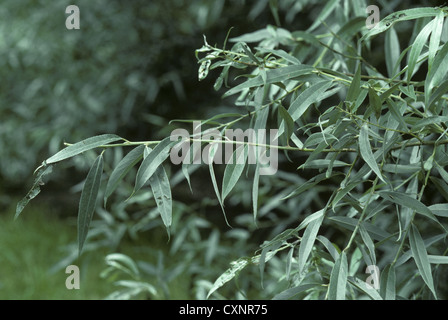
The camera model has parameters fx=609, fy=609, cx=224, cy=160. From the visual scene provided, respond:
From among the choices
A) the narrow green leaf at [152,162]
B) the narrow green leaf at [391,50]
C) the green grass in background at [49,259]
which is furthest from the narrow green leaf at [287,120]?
the green grass in background at [49,259]

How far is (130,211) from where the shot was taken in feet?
10.5

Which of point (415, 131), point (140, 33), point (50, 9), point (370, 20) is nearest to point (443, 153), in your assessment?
point (415, 131)

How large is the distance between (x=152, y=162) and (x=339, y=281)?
29 cm

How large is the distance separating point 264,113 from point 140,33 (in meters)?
1.74

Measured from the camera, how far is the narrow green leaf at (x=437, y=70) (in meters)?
0.80

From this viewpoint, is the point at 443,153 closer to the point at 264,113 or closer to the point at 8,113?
the point at 264,113

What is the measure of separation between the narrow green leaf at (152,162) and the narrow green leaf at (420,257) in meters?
0.36

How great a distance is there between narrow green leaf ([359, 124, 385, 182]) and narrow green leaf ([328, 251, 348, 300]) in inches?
4.6

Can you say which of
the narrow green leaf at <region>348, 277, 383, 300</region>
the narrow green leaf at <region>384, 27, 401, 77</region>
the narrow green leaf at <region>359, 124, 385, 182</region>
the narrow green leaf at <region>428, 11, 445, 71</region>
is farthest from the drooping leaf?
the narrow green leaf at <region>384, 27, 401, 77</region>

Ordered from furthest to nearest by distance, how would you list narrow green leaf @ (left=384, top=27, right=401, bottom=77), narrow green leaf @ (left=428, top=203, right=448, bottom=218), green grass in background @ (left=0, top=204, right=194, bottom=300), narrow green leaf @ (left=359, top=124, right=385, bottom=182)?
1. green grass in background @ (left=0, top=204, right=194, bottom=300)
2. narrow green leaf @ (left=384, top=27, right=401, bottom=77)
3. narrow green leaf @ (left=428, top=203, right=448, bottom=218)
4. narrow green leaf @ (left=359, top=124, right=385, bottom=182)

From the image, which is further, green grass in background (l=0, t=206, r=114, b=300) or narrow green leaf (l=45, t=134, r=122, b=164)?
green grass in background (l=0, t=206, r=114, b=300)

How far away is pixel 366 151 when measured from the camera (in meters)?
0.79

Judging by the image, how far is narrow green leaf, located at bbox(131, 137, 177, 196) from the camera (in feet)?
2.67

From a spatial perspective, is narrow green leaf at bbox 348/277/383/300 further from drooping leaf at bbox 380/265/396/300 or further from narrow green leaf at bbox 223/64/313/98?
narrow green leaf at bbox 223/64/313/98
